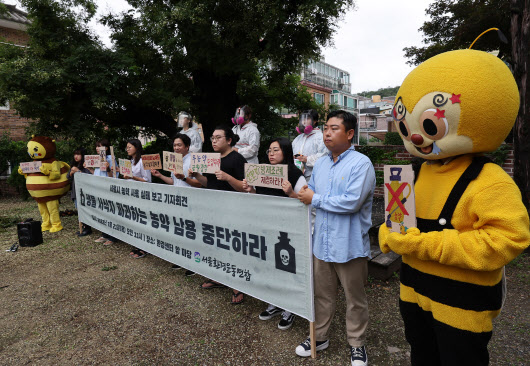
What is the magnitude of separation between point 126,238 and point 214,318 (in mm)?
2784

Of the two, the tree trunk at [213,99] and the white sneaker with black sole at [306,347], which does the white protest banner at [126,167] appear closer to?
the white sneaker with black sole at [306,347]

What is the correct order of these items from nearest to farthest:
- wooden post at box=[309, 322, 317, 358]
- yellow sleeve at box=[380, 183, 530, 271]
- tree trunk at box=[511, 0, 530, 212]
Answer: yellow sleeve at box=[380, 183, 530, 271] < wooden post at box=[309, 322, 317, 358] < tree trunk at box=[511, 0, 530, 212]

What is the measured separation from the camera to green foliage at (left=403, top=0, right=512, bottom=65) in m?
10.7

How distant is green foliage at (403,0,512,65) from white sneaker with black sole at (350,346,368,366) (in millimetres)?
8021

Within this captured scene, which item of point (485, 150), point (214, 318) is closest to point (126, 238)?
point (214, 318)

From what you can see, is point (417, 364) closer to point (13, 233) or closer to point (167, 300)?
point (167, 300)

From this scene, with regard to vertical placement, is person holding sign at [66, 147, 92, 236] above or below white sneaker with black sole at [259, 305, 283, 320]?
above

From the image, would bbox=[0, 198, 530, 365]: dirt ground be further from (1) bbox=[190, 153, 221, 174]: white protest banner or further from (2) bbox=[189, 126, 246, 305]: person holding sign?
(1) bbox=[190, 153, 221, 174]: white protest banner

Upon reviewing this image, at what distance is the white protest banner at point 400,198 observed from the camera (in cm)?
165

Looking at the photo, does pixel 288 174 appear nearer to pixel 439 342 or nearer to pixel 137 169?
pixel 439 342

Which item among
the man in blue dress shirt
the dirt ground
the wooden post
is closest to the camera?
the man in blue dress shirt

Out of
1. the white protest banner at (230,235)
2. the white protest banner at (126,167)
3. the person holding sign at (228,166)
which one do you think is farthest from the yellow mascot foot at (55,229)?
the person holding sign at (228,166)

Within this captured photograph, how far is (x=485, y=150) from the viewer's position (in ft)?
5.48

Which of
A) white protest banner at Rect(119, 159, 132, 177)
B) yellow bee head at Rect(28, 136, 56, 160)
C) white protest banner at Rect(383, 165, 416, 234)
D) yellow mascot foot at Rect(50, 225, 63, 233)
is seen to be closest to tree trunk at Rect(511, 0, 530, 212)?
white protest banner at Rect(383, 165, 416, 234)
